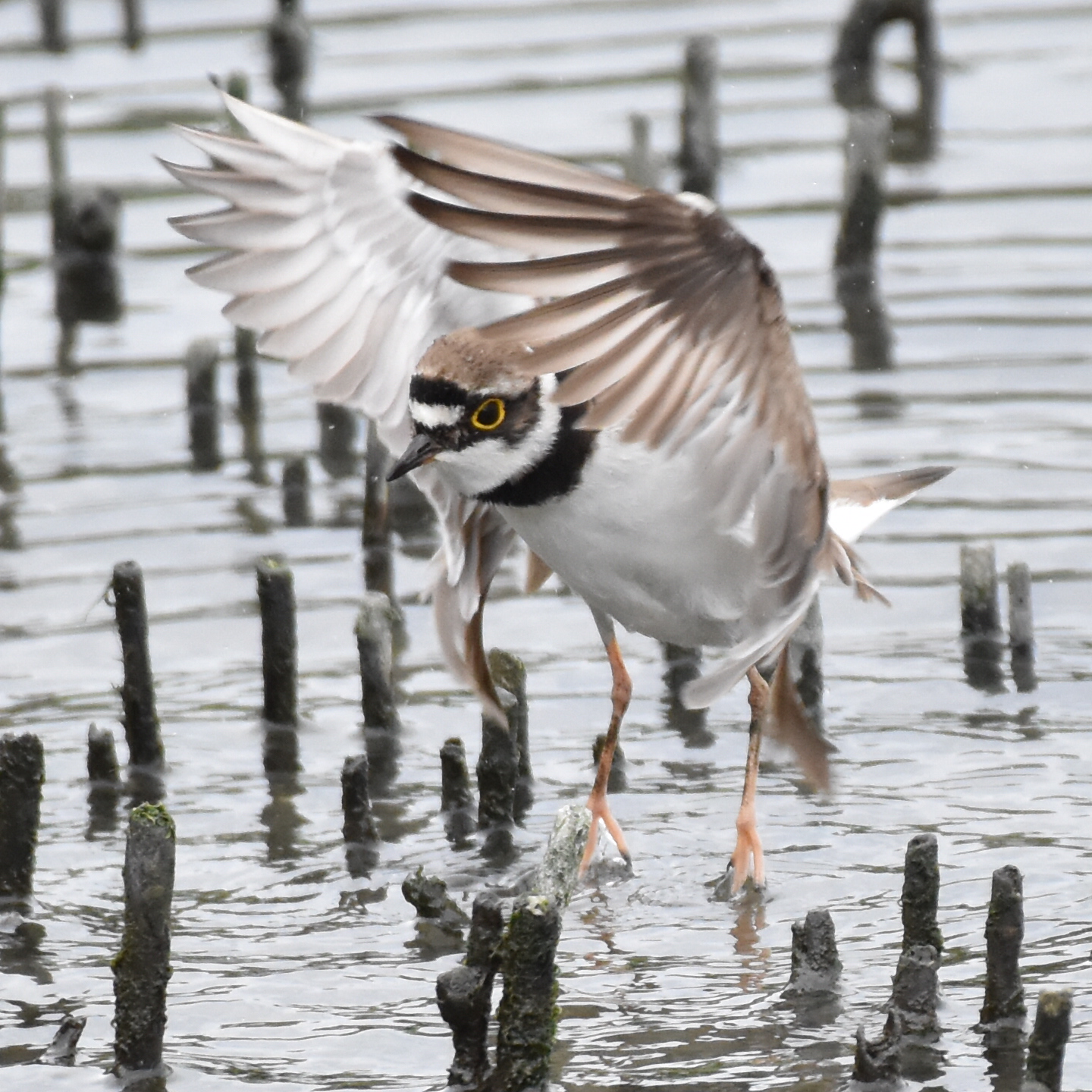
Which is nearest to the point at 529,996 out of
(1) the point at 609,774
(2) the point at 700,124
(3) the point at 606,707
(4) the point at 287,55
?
(1) the point at 609,774

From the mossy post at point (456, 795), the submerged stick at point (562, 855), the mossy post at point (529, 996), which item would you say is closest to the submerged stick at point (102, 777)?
the mossy post at point (456, 795)

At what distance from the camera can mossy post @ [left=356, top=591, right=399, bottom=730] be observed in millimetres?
8477

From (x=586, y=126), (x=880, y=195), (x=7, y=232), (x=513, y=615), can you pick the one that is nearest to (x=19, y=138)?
(x=7, y=232)

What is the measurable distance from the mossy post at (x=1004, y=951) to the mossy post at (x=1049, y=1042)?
516mm

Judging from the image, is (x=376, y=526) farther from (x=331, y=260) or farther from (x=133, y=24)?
(x=133, y=24)

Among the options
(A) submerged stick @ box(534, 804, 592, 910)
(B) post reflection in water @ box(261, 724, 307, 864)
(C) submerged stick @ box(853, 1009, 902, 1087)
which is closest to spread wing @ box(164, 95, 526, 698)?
(B) post reflection in water @ box(261, 724, 307, 864)

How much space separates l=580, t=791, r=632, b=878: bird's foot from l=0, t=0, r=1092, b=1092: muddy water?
0.40ft

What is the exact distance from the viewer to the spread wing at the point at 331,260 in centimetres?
771

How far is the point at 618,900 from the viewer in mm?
7516

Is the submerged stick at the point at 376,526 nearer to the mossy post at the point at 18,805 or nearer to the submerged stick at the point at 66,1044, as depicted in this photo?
the mossy post at the point at 18,805

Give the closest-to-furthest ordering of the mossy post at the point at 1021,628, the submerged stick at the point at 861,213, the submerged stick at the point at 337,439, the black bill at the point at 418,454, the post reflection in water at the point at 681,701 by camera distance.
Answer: the black bill at the point at 418,454, the post reflection in water at the point at 681,701, the mossy post at the point at 1021,628, the submerged stick at the point at 337,439, the submerged stick at the point at 861,213

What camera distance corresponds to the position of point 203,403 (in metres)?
12.3

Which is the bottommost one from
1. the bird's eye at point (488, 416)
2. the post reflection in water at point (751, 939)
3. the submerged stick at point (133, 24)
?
the post reflection in water at point (751, 939)

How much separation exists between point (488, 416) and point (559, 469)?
0.27 metres
